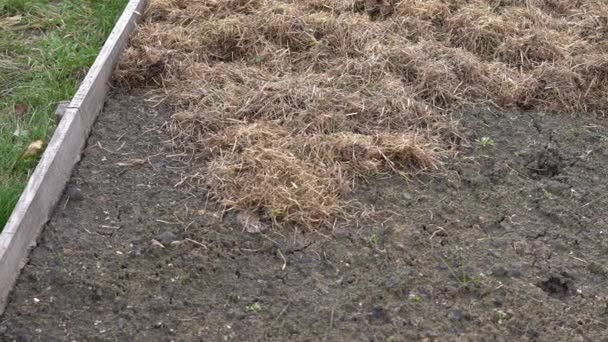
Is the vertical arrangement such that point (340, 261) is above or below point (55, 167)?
below

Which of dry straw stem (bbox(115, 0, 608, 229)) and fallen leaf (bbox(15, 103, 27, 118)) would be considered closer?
dry straw stem (bbox(115, 0, 608, 229))

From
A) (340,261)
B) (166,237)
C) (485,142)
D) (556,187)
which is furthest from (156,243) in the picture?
(556,187)

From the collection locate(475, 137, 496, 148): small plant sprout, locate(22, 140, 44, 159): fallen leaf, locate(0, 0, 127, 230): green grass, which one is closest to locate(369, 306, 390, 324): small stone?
locate(475, 137, 496, 148): small plant sprout

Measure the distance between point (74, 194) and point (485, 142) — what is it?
76.8 inches

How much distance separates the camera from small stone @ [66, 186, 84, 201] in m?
3.53

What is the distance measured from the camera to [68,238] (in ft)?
10.9

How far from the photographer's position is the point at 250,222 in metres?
3.39

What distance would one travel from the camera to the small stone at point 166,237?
328cm

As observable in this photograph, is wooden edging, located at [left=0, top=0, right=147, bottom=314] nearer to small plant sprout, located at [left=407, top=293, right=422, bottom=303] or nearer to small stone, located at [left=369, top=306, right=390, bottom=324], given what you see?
small stone, located at [left=369, top=306, right=390, bottom=324]

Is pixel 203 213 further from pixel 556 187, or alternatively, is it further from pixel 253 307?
pixel 556 187

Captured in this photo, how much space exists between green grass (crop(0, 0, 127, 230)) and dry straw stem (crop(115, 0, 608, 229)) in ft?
1.12

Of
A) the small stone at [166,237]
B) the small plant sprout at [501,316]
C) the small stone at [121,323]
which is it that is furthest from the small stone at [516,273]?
the small stone at [121,323]

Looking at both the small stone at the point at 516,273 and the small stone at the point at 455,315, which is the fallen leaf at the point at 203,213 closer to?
the small stone at the point at 455,315

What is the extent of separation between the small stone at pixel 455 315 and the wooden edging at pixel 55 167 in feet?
5.44
